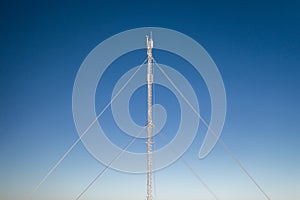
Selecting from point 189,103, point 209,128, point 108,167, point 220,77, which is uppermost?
point 220,77

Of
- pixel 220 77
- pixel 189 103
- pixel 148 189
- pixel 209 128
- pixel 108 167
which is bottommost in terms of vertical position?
pixel 148 189

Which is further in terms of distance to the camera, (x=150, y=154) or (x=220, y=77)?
(x=220, y=77)

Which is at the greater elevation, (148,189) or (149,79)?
(149,79)

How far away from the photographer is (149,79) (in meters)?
21.4

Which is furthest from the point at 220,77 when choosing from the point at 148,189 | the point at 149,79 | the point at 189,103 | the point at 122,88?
the point at 148,189

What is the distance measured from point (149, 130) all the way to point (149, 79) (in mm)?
2934

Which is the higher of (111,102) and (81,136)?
(111,102)

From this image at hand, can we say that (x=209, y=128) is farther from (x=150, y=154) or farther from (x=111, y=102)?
(x=111, y=102)

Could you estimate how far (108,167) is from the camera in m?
21.7

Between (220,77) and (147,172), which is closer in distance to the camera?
(147,172)

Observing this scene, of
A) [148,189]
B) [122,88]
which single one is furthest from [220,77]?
[148,189]

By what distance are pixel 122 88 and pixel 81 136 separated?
362 cm

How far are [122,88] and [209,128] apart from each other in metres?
5.57

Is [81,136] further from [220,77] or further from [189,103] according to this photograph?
[220,77]
